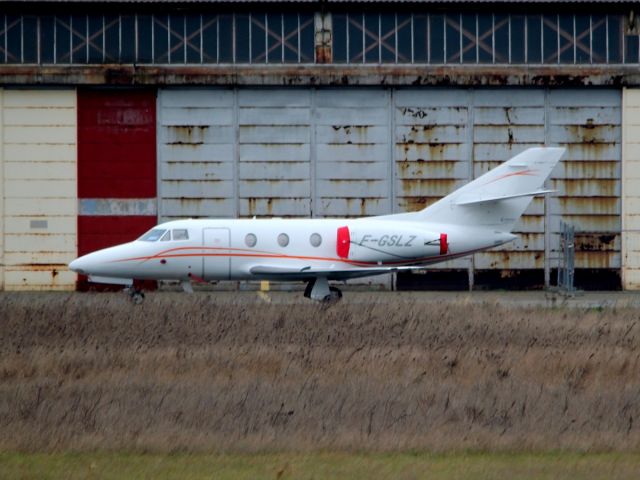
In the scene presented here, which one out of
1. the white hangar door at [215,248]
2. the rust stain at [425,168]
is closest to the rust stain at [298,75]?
the rust stain at [425,168]

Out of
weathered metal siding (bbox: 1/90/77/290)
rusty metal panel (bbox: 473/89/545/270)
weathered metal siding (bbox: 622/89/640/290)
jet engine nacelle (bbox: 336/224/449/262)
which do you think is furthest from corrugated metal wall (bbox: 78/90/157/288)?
weathered metal siding (bbox: 622/89/640/290)

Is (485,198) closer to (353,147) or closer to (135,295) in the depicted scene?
(353,147)

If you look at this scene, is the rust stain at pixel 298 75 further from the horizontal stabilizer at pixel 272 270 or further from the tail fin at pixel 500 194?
the horizontal stabilizer at pixel 272 270

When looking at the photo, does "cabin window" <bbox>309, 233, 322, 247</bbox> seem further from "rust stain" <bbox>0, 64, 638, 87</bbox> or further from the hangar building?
"rust stain" <bbox>0, 64, 638, 87</bbox>

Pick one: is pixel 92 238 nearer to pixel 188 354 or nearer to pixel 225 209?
pixel 225 209

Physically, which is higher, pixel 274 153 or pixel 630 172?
pixel 274 153

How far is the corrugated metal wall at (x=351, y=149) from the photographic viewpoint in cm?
3800

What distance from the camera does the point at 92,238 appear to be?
3809cm

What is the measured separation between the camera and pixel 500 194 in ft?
102

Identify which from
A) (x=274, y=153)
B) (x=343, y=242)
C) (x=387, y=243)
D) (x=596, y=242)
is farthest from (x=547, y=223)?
(x=343, y=242)

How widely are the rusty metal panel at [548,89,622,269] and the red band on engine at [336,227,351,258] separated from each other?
977 cm

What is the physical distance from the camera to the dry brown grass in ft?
40.9

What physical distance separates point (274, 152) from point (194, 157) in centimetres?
237

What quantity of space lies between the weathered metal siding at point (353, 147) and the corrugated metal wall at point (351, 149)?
30 mm
